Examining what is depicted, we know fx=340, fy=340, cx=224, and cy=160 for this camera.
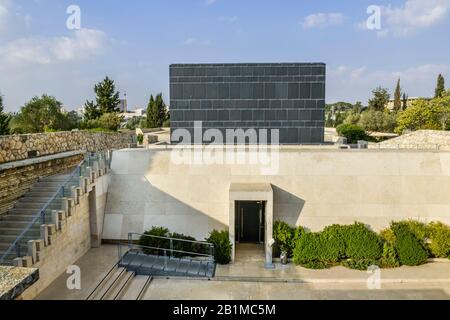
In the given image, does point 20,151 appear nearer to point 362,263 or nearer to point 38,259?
point 38,259

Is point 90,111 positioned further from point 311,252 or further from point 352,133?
point 311,252

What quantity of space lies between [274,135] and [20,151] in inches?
613

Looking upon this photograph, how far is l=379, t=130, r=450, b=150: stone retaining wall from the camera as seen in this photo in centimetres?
2677

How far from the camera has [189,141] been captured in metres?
24.3

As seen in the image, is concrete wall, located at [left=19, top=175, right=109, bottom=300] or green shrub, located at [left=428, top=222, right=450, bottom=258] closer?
concrete wall, located at [left=19, top=175, right=109, bottom=300]

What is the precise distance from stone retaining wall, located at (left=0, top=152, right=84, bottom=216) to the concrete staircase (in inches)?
7.7

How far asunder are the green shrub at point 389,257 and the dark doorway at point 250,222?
168 inches

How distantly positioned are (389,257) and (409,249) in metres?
0.70

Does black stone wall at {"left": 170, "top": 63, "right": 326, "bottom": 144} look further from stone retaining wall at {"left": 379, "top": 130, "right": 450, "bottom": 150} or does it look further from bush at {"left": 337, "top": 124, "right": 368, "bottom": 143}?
bush at {"left": 337, "top": 124, "right": 368, "bottom": 143}

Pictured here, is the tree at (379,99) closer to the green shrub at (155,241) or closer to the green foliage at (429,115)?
the green foliage at (429,115)

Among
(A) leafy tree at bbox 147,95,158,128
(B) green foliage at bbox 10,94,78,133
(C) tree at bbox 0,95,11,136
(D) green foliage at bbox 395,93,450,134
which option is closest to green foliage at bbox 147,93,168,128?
(A) leafy tree at bbox 147,95,158,128

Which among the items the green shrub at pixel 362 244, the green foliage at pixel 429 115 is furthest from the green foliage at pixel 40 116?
the green foliage at pixel 429 115

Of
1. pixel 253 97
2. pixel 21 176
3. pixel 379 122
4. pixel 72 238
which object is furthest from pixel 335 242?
pixel 379 122
